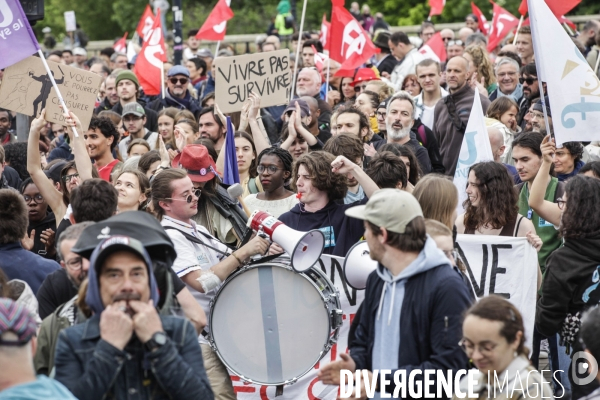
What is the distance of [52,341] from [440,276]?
5.48ft

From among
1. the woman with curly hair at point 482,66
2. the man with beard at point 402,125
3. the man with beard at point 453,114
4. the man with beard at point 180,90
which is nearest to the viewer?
the man with beard at point 402,125

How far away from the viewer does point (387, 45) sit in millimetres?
15438

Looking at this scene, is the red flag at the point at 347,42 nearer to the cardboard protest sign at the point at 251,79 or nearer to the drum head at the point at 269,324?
the cardboard protest sign at the point at 251,79

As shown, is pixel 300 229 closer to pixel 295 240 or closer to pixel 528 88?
pixel 295 240

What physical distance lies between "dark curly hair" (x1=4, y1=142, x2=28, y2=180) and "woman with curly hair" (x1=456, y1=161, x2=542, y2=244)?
14.8 ft

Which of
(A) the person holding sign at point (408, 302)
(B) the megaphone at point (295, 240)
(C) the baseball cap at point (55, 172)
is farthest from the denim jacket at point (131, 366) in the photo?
(C) the baseball cap at point (55, 172)

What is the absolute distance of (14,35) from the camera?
8156mm

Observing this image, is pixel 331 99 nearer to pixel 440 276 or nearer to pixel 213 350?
pixel 213 350

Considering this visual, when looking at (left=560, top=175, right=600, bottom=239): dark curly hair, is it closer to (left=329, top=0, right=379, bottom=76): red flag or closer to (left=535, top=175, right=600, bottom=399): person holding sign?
(left=535, top=175, right=600, bottom=399): person holding sign

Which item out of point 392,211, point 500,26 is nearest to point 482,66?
point 500,26

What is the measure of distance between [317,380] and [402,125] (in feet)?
10.7

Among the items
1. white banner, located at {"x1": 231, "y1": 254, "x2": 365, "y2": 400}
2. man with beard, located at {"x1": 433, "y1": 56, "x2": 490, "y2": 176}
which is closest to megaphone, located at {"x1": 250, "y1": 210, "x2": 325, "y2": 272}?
white banner, located at {"x1": 231, "y1": 254, "x2": 365, "y2": 400}

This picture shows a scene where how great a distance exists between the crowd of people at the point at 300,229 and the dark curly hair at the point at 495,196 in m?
0.01

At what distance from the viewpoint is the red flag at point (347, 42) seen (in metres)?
12.4
